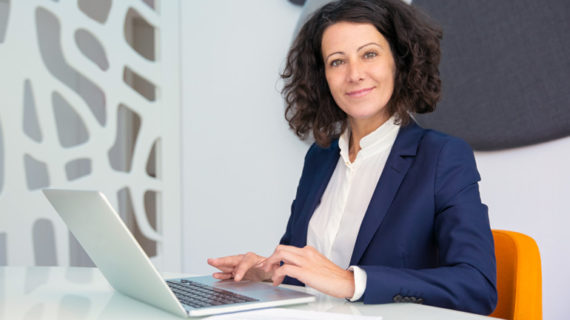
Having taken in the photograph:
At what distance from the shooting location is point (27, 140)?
3152 mm

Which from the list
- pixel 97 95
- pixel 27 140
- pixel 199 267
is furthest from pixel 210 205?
pixel 97 95

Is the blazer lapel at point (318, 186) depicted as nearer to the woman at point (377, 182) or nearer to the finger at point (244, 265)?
the woman at point (377, 182)

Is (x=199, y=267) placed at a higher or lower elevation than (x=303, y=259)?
lower

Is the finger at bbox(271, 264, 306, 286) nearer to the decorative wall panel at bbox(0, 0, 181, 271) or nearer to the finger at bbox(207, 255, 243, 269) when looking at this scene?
the finger at bbox(207, 255, 243, 269)

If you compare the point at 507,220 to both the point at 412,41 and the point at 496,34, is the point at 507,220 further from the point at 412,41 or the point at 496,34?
the point at 412,41

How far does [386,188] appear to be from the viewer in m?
1.49

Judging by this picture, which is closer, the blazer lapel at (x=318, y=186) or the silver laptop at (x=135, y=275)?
the silver laptop at (x=135, y=275)

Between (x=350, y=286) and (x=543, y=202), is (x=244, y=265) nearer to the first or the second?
(x=350, y=286)

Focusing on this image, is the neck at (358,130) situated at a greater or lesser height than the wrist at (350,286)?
greater

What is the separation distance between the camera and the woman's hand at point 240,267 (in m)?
1.35

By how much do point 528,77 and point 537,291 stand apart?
126 centimetres

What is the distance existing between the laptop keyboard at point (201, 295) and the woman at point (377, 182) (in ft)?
0.30

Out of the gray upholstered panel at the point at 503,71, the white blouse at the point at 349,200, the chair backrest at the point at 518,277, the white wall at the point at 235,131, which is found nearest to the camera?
the chair backrest at the point at 518,277

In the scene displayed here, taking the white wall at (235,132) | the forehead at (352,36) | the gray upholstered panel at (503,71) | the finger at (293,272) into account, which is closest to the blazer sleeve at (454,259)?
the finger at (293,272)
